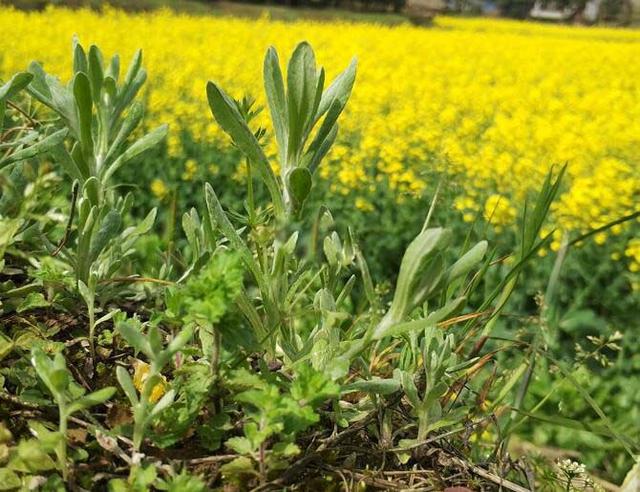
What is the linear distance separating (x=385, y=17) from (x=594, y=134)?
66.1 ft

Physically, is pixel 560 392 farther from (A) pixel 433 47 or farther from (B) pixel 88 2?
(B) pixel 88 2

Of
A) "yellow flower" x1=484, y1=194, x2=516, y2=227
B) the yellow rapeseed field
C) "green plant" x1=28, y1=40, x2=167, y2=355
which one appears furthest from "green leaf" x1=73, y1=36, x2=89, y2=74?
"yellow flower" x1=484, y1=194, x2=516, y2=227

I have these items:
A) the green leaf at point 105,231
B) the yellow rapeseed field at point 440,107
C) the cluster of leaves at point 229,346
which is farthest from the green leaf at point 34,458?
the yellow rapeseed field at point 440,107

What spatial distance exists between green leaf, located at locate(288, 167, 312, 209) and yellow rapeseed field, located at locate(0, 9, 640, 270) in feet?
2.22

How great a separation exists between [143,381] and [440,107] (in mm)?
5312

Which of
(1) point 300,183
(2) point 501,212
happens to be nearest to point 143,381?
(1) point 300,183

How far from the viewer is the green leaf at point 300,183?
604mm

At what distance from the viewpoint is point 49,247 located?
75 centimetres

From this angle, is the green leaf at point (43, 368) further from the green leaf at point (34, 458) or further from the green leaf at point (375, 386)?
the green leaf at point (375, 386)

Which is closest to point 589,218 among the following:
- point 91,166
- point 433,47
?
point 91,166

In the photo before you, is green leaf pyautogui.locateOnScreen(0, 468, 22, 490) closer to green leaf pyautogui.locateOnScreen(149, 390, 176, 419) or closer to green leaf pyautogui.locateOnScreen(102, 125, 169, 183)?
green leaf pyautogui.locateOnScreen(149, 390, 176, 419)

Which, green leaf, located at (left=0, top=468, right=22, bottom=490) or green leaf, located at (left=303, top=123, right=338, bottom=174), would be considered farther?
green leaf, located at (left=303, top=123, right=338, bottom=174)

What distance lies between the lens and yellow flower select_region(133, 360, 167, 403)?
615mm

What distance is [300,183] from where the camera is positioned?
0.62m
